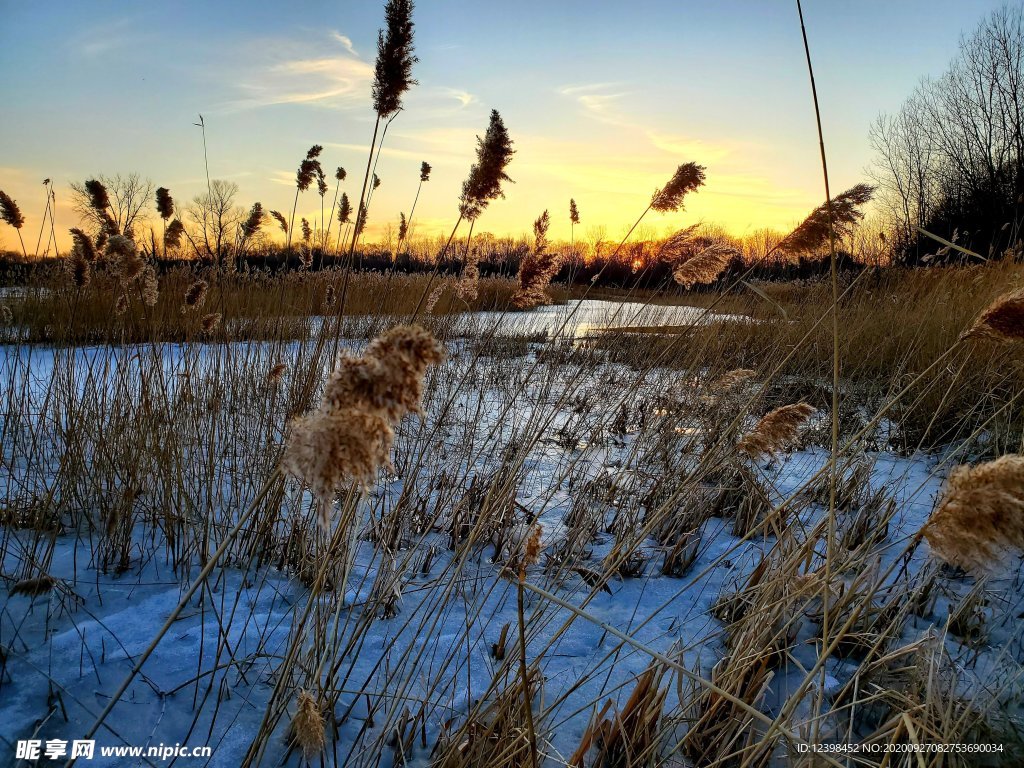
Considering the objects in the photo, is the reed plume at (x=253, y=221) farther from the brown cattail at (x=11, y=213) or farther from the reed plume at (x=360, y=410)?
the reed plume at (x=360, y=410)

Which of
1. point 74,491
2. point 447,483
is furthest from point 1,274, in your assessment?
point 447,483

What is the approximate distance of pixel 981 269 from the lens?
276 inches

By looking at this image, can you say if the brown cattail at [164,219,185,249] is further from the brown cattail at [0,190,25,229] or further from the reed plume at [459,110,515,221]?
the reed plume at [459,110,515,221]

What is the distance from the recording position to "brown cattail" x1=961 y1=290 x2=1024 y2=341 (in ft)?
3.70

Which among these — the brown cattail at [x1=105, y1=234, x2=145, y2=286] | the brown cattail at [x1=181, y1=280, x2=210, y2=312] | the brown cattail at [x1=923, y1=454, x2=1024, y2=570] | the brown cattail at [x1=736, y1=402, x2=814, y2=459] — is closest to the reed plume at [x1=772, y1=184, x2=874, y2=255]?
the brown cattail at [x1=736, y1=402, x2=814, y2=459]

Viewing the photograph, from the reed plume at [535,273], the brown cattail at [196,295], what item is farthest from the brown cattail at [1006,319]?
the brown cattail at [196,295]

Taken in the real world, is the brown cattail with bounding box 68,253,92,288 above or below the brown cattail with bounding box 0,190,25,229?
below

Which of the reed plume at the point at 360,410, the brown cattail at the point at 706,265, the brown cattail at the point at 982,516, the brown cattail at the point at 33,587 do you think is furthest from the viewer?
the brown cattail at the point at 706,265

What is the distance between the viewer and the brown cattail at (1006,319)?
3.70 feet

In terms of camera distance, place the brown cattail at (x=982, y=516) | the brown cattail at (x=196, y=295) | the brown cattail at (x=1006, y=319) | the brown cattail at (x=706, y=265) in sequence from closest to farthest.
Result: the brown cattail at (x=982, y=516), the brown cattail at (x=1006, y=319), the brown cattail at (x=706, y=265), the brown cattail at (x=196, y=295)

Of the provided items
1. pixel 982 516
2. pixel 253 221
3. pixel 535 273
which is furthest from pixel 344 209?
pixel 982 516

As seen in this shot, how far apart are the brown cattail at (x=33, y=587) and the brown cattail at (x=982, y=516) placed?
2.58m

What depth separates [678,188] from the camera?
262cm

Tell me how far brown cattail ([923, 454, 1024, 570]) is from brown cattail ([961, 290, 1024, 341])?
0.38 metres
